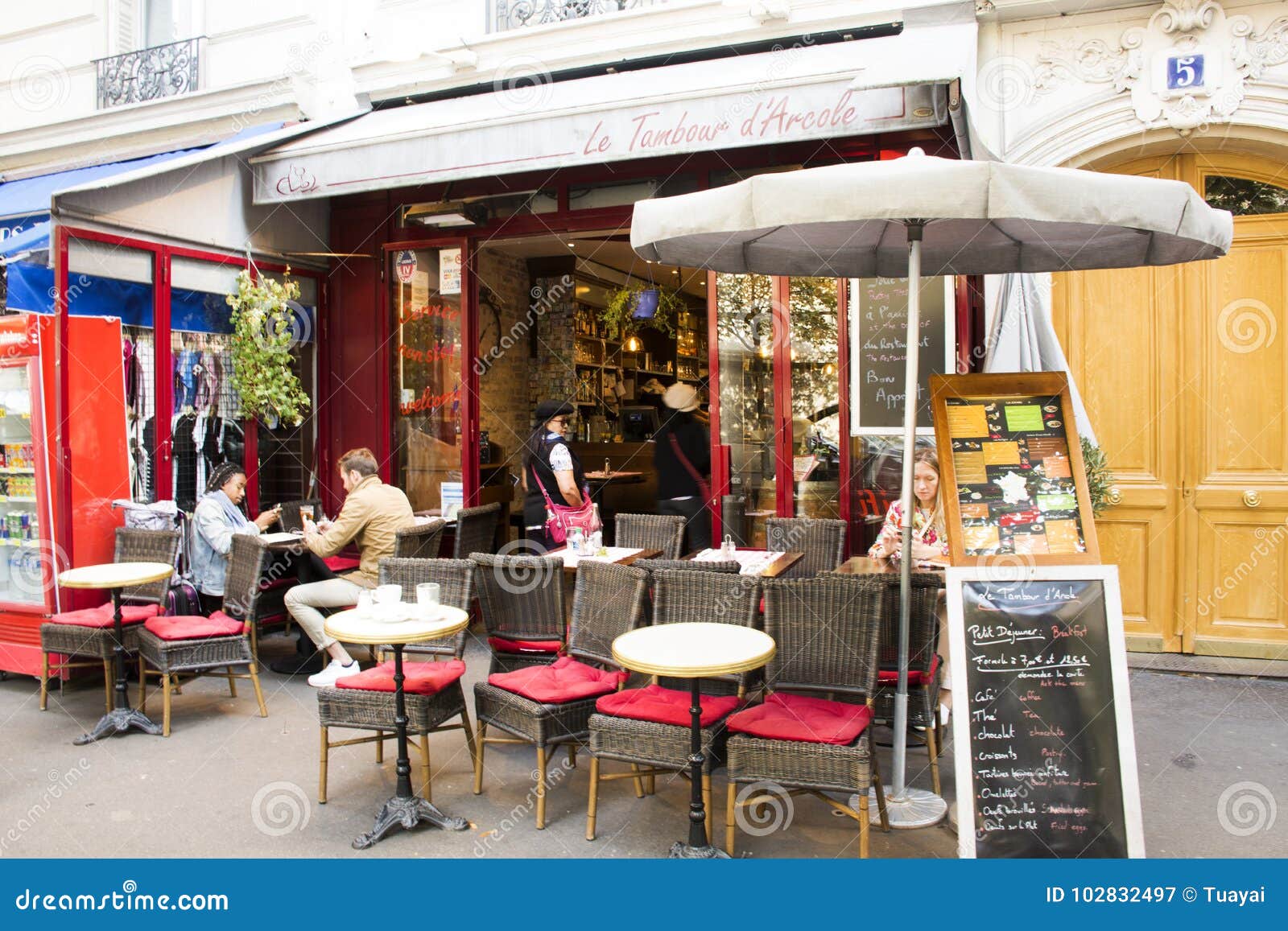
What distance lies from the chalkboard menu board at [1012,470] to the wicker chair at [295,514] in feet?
16.9

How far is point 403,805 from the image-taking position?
13.0 feet

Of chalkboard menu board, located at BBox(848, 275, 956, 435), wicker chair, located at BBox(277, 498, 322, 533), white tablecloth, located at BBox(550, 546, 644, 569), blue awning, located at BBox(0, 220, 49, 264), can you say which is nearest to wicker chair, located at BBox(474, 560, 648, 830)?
white tablecloth, located at BBox(550, 546, 644, 569)

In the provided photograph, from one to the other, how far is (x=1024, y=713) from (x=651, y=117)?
14.3ft

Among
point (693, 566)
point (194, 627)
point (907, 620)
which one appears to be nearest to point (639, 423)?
point (194, 627)

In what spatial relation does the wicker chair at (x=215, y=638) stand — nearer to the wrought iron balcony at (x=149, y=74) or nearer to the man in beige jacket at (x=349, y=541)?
the man in beige jacket at (x=349, y=541)

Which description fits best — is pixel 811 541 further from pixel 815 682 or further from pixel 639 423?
pixel 639 423

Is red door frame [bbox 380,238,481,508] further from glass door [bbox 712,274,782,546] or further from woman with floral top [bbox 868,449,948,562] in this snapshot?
woman with floral top [bbox 868,449,948,562]

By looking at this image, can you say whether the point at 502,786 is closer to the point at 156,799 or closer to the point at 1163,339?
the point at 156,799

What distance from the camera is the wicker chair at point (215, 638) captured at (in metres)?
5.34

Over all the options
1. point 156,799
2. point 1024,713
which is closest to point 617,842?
point 1024,713

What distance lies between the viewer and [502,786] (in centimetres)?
445

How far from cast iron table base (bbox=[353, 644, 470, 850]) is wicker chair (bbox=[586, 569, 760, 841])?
0.61 meters

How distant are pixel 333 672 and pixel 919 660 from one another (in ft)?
11.2

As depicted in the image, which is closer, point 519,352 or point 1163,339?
point 1163,339
